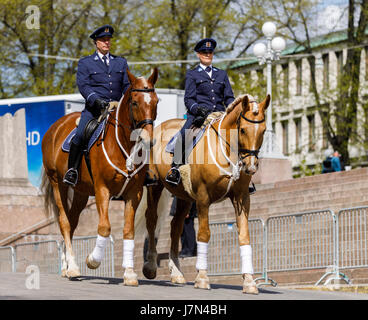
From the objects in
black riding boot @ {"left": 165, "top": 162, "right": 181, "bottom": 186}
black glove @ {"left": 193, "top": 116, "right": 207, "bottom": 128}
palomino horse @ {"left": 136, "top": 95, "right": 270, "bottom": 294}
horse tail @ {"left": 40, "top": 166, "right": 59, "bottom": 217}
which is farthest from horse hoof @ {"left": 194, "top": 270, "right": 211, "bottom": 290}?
horse tail @ {"left": 40, "top": 166, "right": 59, "bottom": 217}

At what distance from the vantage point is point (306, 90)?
70.2 meters

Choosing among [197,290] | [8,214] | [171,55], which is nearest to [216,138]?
[197,290]

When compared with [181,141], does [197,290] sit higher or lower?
lower

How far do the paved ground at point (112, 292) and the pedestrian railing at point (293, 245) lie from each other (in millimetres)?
4701

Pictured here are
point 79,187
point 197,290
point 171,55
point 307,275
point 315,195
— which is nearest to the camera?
point 197,290

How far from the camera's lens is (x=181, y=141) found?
53.1ft

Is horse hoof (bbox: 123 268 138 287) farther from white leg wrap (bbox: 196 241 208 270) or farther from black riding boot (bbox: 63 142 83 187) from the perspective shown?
black riding boot (bbox: 63 142 83 187)

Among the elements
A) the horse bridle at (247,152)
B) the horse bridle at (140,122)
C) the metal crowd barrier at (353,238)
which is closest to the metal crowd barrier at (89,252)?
the metal crowd barrier at (353,238)

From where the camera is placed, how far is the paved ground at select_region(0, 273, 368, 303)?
12836mm

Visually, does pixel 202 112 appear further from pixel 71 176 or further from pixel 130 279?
pixel 130 279

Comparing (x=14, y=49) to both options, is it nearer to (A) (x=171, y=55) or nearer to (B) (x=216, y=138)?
(A) (x=171, y=55)

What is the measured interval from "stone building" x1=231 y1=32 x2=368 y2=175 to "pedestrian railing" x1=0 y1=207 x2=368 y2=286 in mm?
19540

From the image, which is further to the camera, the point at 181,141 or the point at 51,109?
the point at 51,109

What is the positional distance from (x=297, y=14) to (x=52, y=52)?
10.5m
